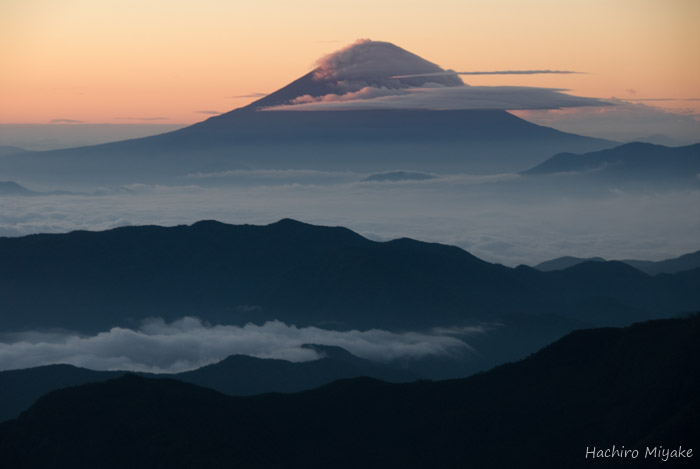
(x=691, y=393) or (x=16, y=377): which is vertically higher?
(x=691, y=393)

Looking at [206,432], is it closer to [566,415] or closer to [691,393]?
[566,415]

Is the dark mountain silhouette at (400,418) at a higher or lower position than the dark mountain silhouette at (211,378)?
higher

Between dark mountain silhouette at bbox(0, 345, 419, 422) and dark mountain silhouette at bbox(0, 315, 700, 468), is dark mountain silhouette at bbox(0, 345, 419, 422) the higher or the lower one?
the lower one

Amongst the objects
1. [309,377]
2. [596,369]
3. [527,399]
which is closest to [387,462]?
[527,399]

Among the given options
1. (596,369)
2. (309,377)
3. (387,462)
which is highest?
(596,369)

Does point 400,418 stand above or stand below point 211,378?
above

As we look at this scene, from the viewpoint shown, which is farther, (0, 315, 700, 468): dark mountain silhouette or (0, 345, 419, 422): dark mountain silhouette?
(0, 345, 419, 422): dark mountain silhouette

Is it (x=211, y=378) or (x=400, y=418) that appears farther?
(x=211, y=378)

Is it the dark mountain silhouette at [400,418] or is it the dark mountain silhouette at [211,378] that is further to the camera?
the dark mountain silhouette at [211,378]
